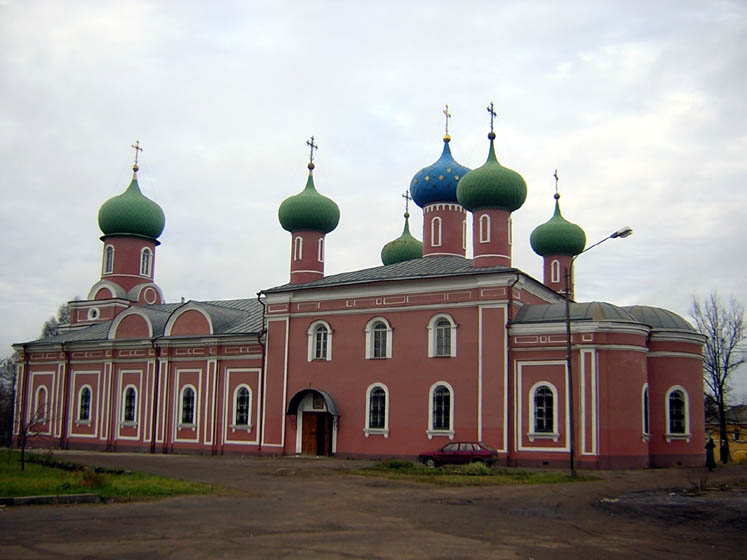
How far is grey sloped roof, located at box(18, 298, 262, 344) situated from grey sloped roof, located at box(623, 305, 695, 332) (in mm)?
14718

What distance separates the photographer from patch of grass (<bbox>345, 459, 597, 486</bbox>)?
1867 centimetres

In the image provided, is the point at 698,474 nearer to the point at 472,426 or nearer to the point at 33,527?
the point at 472,426

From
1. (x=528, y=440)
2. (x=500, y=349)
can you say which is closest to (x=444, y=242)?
(x=500, y=349)

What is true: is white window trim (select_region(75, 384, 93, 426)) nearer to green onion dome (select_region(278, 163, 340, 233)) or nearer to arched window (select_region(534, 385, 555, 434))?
green onion dome (select_region(278, 163, 340, 233))

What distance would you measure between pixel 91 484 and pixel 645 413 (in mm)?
17795

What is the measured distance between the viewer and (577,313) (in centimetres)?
2522

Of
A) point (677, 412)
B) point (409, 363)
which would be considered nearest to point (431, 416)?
point (409, 363)

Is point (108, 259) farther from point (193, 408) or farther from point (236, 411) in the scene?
point (236, 411)

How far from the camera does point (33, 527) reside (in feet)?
35.1

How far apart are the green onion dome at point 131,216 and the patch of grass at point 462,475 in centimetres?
2169

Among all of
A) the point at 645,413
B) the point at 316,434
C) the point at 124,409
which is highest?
the point at 645,413

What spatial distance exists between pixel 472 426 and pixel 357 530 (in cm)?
1489

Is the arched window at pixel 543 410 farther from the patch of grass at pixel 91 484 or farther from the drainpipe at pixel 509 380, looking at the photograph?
the patch of grass at pixel 91 484

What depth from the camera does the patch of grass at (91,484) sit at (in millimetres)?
14248
